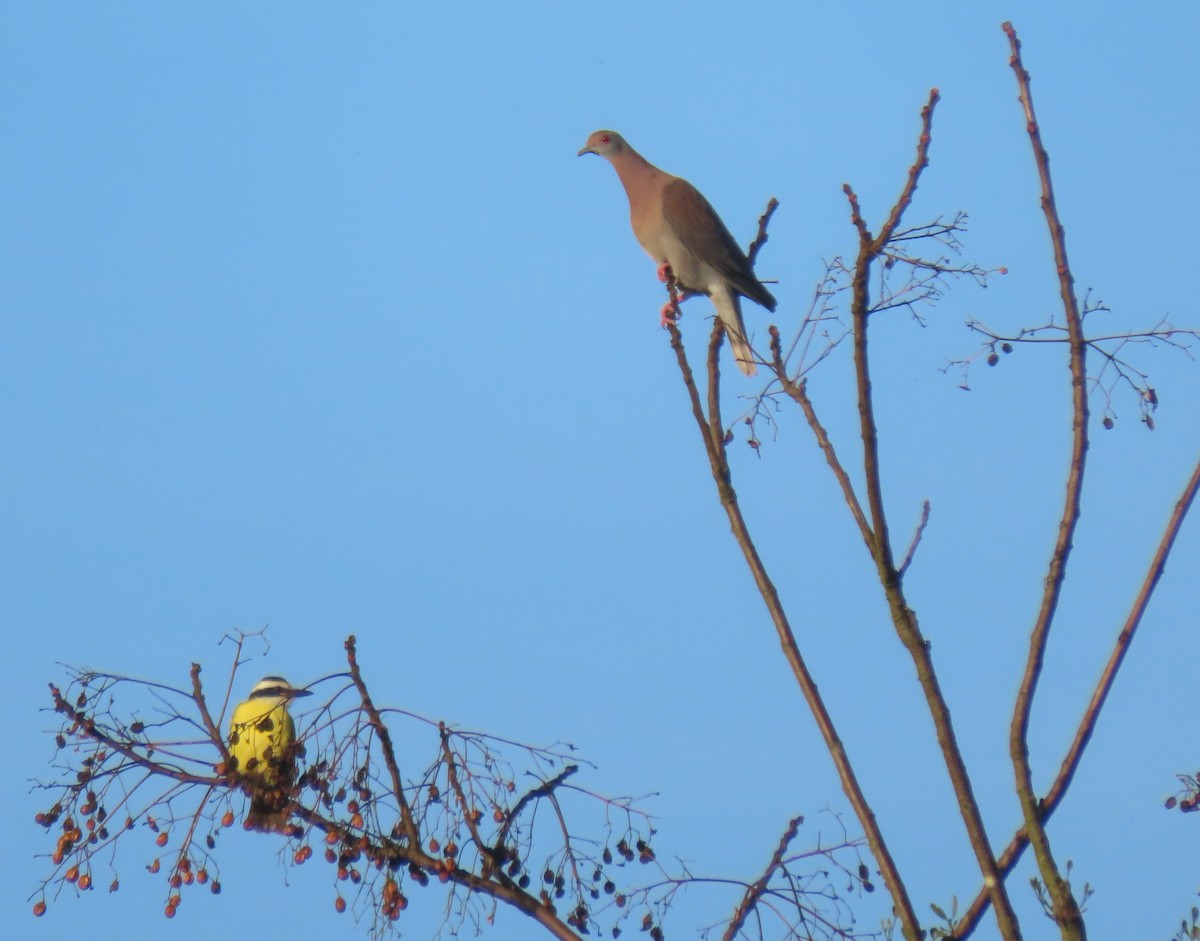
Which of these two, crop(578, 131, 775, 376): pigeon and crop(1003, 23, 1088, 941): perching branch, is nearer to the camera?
crop(1003, 23, 1088, 941): perching branch

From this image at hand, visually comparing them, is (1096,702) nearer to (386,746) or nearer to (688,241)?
(386,746)

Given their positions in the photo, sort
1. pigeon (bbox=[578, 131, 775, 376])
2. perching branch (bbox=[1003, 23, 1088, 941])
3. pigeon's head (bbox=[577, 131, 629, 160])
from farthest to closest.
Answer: pigeon's head (bbox=[577, 131, 629, 160]) → pigeon (bbox=[578, 131, 775, 376]) → perching branch (bbox=[1003, 23, 1088, 941])

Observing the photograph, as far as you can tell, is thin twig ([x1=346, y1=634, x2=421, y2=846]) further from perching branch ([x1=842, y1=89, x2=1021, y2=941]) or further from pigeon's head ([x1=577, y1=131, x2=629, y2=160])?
pigeon's head ([x1=577, y1=131, x2=629, y2=160])

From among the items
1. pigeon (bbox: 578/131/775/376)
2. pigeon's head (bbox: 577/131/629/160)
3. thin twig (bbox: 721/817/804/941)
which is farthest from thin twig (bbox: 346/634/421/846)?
pigeon's head (bbox: 577/131/629/160)

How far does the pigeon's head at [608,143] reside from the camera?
742cm

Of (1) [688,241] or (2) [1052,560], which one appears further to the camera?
(1) [688,241]

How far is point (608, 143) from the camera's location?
7.45 metres

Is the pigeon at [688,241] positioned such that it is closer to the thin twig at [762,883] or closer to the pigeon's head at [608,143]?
the pigeon's head at [608,143]

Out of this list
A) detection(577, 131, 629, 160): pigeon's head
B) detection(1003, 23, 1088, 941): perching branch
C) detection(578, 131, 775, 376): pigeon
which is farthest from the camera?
detection(577, 131, 629, 160): pigeon's head

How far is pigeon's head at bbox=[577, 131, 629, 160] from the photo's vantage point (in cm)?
742

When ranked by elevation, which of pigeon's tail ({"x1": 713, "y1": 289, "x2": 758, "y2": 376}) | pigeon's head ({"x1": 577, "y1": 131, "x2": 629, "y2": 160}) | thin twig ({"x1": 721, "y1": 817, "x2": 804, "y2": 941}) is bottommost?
thin twig ({"x1": 721, "y1": 817, "x2": 804, "y2": 941})

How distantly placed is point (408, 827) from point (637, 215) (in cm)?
468

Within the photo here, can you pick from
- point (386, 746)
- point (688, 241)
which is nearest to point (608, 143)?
point (688, 241)

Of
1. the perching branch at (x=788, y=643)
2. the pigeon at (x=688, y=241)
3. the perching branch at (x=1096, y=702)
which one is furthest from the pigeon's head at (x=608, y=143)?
the perching branch at (x=1096, y=702)
